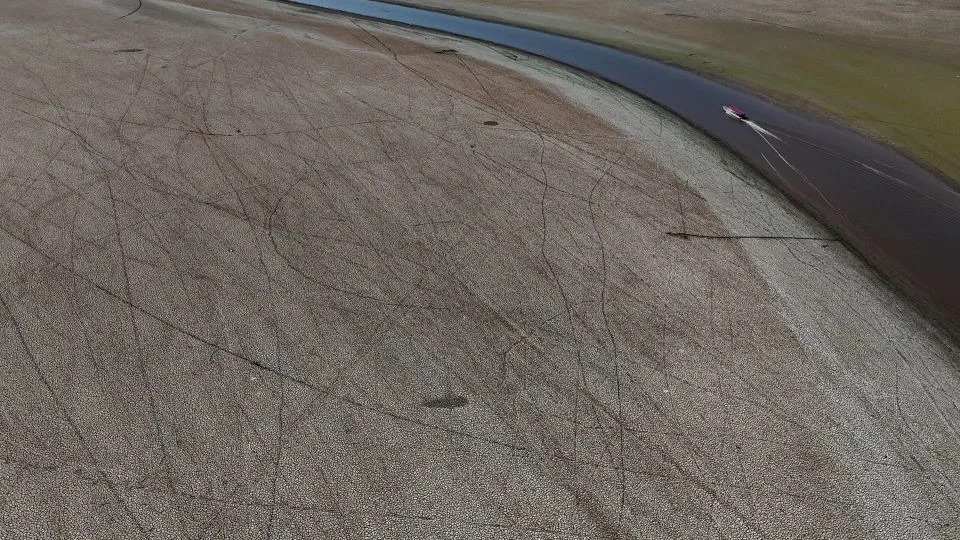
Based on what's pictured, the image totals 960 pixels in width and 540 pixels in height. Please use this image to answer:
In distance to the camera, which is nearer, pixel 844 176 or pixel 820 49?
pixel 844 176

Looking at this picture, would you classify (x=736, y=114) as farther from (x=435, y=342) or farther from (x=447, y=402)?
(x=447, y=402)

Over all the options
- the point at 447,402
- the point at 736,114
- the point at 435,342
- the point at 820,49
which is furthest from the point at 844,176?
the point at 820,49

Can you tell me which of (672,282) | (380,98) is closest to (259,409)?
(672,282)


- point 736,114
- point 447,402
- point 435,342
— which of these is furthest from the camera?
point 736,114

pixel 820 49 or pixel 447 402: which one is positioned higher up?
pixel 820 49

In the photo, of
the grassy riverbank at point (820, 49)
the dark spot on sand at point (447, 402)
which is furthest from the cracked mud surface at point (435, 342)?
the grassy riverbank at point (820, 49)

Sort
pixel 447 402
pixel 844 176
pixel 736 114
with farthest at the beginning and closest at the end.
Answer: pixel 736 114
pixel 844 176
pixel 447 402

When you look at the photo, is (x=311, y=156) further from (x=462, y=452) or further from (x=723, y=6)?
(x=723, y=6)
